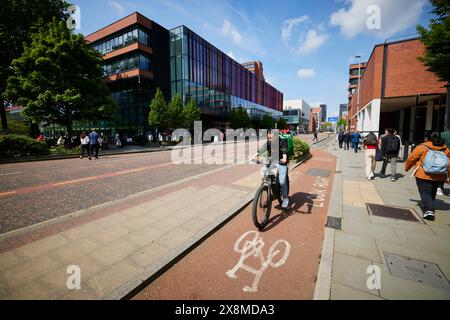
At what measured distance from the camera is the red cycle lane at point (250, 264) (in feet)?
8.33

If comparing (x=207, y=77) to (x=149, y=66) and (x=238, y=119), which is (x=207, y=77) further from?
(x=149, y=66)

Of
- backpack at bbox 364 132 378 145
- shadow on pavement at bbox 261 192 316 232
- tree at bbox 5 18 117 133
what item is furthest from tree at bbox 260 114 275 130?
shadow on pavement at bbox 261 192 316 232

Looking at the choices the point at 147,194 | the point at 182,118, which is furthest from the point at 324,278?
the point at 182,118

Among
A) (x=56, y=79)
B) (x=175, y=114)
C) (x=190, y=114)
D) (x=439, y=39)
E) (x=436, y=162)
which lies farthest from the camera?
(x=190, y=114)

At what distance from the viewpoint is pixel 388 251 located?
333 cm

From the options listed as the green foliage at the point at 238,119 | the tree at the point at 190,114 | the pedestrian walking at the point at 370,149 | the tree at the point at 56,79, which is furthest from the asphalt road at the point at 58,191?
the green foliage at the point at 238,119

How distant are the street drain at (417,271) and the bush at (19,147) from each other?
776 inches

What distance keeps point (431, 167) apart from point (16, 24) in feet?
113

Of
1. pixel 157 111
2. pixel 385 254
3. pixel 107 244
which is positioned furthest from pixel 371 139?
pixel 157 111

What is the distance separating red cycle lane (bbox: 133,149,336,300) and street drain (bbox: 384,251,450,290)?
0.99 metres

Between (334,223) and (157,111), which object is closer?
(334,223)

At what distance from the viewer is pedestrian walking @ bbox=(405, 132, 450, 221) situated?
440 cm

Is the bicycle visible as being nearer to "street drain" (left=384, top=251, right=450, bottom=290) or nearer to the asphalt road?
"street drain" (left=384, top=251, right=450, bottom=290)

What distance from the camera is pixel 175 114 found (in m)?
30.6
